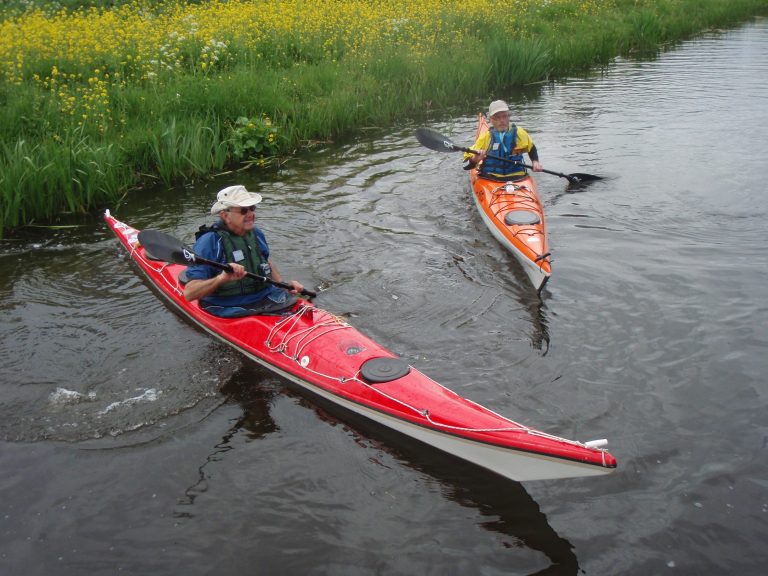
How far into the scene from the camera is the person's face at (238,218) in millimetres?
5184

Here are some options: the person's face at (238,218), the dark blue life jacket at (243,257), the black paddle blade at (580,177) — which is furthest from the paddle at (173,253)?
the black paddle blade at (580,177)

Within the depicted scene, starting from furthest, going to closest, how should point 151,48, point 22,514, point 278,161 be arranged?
point 151,48 < point 278,161 < point 22,514

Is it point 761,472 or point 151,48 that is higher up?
point 151,48

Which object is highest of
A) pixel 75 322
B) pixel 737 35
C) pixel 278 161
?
pixel 737 35

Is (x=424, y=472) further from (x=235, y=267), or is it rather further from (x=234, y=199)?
(x=234, y=199)

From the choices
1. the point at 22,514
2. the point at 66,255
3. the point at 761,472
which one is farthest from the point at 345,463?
the point at 66,255

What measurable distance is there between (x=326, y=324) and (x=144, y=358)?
1.64m

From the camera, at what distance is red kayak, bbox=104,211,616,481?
12.3 ft

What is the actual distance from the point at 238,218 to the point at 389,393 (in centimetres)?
181

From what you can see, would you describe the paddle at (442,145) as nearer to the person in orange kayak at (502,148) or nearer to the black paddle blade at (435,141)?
the black paddle blade at (435,141)

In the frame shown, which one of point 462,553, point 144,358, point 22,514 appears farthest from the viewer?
point 144,358

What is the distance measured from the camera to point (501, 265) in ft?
23.7

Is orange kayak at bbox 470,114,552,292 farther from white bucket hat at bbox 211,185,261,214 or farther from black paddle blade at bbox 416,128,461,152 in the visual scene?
white bucket hat at bbox 211,185,261,214

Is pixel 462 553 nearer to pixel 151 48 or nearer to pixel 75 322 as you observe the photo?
pixel 75 322
